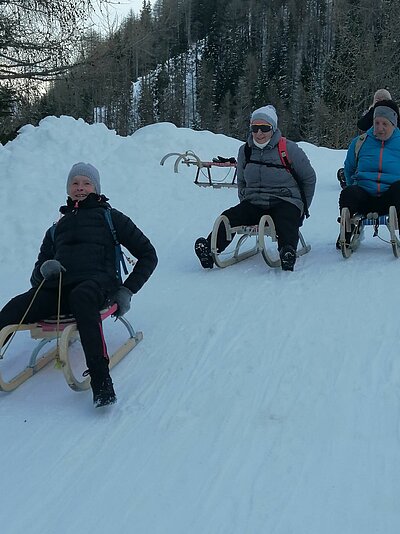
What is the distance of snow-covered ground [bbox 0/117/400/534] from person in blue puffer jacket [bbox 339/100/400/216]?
19.5 inches

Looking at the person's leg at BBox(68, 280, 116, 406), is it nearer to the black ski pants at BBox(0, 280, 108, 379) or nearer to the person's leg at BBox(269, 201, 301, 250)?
the black ski pants at BBox(0, 280, 108, 379)

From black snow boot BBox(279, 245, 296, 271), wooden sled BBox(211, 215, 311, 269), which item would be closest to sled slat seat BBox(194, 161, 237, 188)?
wooden sled BBox(211, 215, 311, 269)

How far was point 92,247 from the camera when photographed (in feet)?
11.9

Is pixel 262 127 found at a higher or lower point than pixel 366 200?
higher

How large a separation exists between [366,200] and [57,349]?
338 cm

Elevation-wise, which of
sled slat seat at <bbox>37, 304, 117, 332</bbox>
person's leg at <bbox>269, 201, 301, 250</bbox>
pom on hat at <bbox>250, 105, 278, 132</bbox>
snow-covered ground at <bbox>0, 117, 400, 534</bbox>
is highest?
pom on hat at <bbox>250, 105, 278, 132</bbox>

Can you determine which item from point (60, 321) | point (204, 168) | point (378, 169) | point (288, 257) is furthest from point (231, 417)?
point (204, 168)

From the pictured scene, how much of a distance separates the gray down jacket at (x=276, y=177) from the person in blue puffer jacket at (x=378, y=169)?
39 cm

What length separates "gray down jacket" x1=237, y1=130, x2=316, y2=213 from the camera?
5.30 metres

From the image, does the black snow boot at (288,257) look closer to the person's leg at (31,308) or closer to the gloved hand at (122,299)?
the gloved hand at (122,299)

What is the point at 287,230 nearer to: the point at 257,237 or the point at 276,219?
the point at 276,219

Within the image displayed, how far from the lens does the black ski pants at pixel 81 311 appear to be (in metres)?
3.03

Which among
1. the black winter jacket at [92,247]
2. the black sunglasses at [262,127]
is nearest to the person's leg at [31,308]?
the black winter jacket at [92,247]

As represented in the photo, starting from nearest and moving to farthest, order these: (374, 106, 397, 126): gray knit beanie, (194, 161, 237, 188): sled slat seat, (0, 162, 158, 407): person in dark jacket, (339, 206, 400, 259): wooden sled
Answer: (0, 162, 158, 407): person in dark jacket → (339, 206, 400, 259): wooden sled → (374, 106, 397, 126): gray knit beanie → (194, 161, 237, 188): sled slat seat
